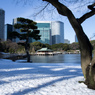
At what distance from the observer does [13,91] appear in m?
2.47

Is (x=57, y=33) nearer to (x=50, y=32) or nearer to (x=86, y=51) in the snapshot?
(x=50, y=32)

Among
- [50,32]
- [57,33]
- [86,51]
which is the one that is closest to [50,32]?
[50,32]

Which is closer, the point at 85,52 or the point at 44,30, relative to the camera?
the point at 85,52

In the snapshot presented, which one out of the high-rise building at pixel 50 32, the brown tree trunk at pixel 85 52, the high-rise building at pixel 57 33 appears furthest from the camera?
the high-rise building at pixel 57 33

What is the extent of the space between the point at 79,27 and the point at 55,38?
392 feet

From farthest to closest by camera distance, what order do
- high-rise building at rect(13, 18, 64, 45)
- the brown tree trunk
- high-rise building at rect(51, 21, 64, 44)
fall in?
high-rise building at rect(51, 21, 64, 44) < high-rise building at rect(13, 18, 64, 45) < the brown tree trunk

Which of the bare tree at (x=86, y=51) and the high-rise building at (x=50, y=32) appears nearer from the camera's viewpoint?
the bare tree at (x=86, y=51)

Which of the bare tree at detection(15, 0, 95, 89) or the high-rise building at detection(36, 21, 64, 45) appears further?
the high-rise building at detection(36, 21, 64, 45)

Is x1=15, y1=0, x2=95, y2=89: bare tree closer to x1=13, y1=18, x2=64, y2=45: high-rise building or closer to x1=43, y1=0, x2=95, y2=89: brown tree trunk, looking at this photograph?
x1=43, y1=0, x2=95, y2=89: brown tree trunk

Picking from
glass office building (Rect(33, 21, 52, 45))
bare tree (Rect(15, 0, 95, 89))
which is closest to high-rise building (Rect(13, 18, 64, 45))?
glass office building (Rect(33, 21, 52, 45))

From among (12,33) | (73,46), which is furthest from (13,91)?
(73,46)

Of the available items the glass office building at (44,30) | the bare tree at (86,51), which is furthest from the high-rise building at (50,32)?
the bare tree at (86,51)

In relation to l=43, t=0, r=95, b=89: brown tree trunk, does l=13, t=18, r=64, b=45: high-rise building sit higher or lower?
higher

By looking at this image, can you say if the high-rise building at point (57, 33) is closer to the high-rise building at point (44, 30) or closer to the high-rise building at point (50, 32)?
the high-rise building at point (50, 32)
